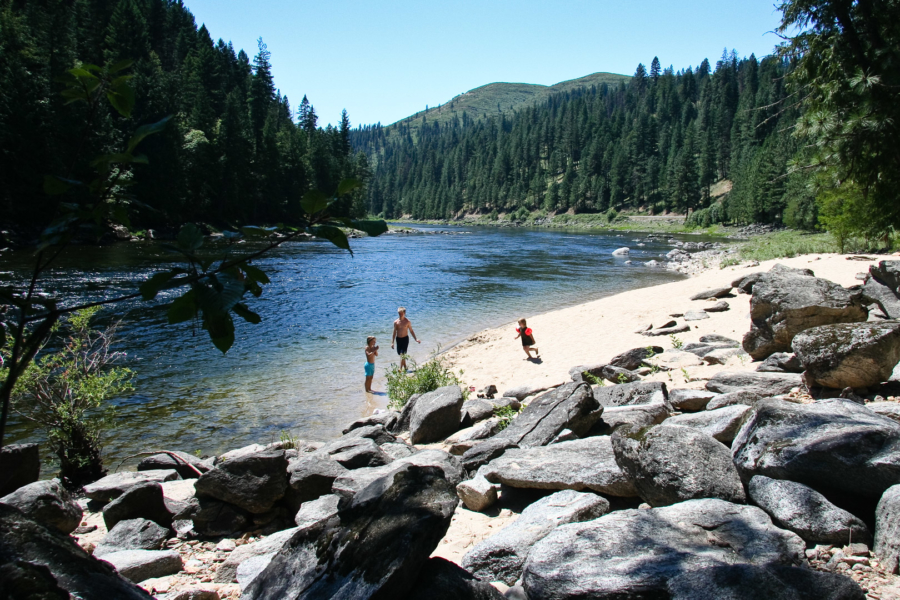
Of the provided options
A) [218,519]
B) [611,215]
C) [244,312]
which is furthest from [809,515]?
[611,215]

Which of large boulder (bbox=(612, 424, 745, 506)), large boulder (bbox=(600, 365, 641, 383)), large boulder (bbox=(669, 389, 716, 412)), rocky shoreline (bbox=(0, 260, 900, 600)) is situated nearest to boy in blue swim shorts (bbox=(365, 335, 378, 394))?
rocky shoreline (bbox=(0, 260, 900, 600))

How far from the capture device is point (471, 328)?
19.1 meters

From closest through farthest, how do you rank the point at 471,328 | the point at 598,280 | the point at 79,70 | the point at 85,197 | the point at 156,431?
1. the point at 79,70
2. the point at 85,197
3. the point at 156,431
4. the point at 471,328
5. the point at 598,280

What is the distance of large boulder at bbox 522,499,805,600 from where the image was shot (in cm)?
285

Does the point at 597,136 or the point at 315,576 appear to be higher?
the point at 597,136

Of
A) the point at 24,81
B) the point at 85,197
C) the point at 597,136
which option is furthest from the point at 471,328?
the point at 597,136

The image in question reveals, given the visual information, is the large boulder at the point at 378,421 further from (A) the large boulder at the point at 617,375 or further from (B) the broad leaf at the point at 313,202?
(B) the broad leaf at the point at 313,202

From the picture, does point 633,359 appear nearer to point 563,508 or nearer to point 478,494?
point 478,494

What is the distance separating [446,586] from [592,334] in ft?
44.1

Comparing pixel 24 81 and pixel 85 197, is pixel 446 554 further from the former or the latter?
pixel 24 81

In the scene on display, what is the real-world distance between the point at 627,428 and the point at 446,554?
1.89m

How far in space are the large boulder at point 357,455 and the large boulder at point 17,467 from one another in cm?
337

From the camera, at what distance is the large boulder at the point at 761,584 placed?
2.60 m

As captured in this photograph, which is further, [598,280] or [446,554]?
[598,280]
